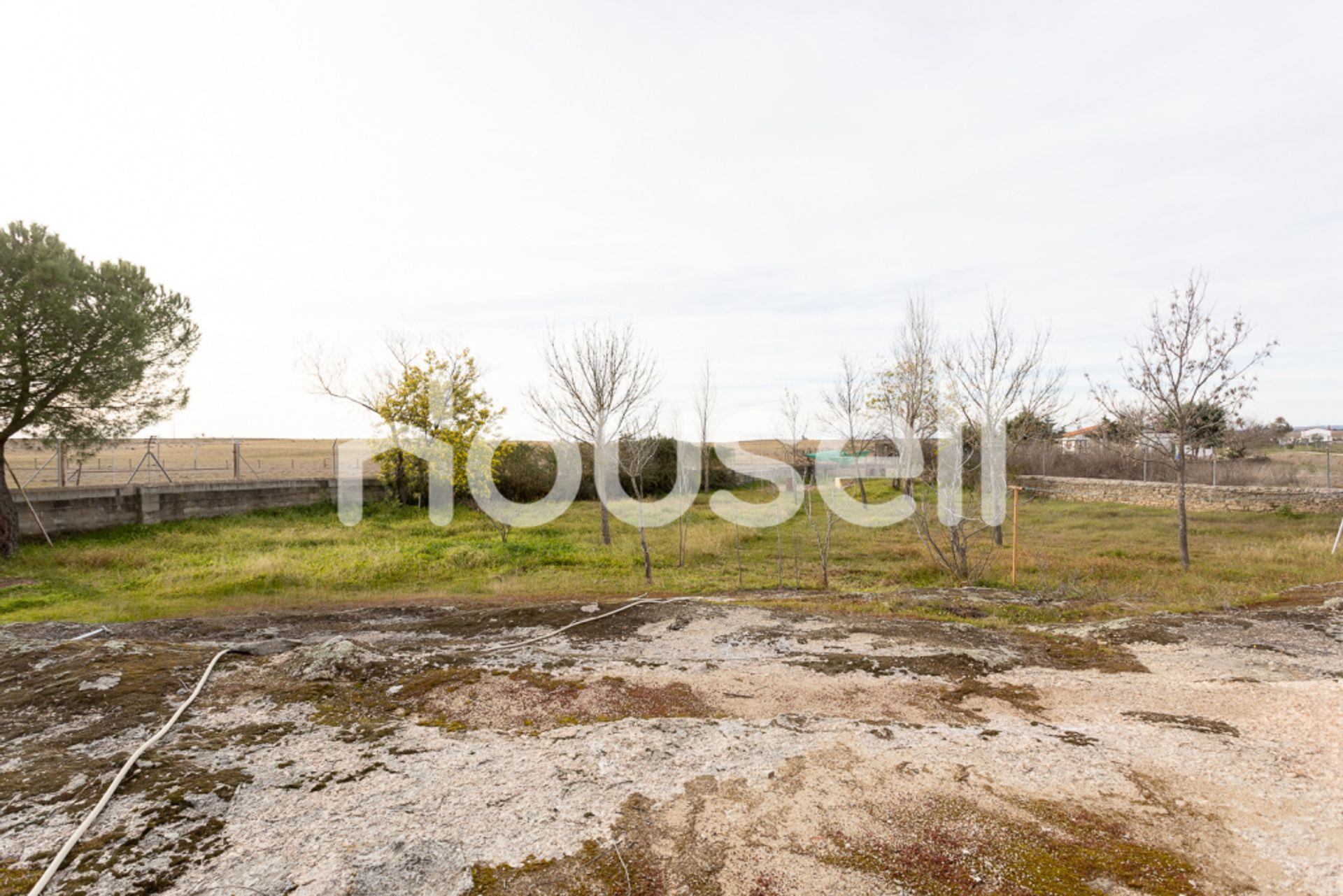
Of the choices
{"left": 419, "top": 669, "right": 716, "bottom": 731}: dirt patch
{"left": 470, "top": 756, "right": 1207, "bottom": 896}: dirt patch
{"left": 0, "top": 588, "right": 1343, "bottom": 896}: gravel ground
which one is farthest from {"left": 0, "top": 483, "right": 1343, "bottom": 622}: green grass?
{"left": 470, "top": 756, "right": 1207, "bottom": 896}: dirt patch

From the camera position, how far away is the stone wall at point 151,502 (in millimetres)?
12094

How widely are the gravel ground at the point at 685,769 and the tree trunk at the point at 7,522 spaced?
28.8 feet

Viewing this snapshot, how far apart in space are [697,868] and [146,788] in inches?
95.7

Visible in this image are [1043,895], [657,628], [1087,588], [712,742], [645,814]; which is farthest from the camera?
[1087,588]

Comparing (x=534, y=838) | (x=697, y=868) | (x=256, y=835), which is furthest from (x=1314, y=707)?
(x=256, y=835)

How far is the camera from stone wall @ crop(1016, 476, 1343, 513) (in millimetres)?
15508

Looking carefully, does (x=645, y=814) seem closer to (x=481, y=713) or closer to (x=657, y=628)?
(x=481, y=713)

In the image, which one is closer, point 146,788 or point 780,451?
point 146,788

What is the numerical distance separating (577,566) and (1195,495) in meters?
18.0

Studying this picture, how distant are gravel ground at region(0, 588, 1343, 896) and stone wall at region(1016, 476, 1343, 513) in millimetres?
12122

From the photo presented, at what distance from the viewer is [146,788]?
2746mm

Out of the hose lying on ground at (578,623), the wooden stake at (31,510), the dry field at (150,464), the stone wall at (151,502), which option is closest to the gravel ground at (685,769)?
the hose lying on ground at (578,623)

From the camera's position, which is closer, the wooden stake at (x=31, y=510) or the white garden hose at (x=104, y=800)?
the white garden hose at (x=104, y=800)

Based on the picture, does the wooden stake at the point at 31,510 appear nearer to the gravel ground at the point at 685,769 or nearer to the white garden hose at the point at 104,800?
the gravel ground at the point at 685,769
